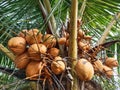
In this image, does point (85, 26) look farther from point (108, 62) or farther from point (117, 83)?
point (117, 83)

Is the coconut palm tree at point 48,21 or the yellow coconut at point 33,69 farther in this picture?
the coconut palm tree at point 48,21

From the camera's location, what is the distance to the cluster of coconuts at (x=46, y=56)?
1.24m

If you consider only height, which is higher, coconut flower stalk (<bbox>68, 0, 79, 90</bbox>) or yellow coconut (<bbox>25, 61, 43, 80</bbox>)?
coconut flower stalk (<bbox>68, 0, 79, 90</bbox>)

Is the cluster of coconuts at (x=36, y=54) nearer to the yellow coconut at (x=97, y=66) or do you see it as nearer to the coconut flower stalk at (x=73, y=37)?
the coconut flower stalk at (x=73, y=37)

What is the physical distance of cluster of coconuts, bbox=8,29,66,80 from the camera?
1256mm

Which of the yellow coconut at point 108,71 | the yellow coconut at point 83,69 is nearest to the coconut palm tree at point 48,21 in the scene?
the yellow coconut at point 108,71

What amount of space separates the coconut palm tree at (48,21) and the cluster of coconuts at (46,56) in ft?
0.15

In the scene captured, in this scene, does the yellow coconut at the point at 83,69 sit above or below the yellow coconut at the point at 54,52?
below

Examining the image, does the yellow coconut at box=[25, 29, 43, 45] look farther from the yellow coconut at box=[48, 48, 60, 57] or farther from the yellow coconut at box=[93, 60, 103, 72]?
the yellow coconut at box=[93, 60, 103, 72]

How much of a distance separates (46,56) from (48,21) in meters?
0.22

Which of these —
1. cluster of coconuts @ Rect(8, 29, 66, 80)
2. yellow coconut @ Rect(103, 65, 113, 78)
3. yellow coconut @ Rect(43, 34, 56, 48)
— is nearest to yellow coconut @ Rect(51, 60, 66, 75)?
cluster of coconuts @ Rect(8, 29, 66, 80)

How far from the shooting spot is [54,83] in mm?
1317

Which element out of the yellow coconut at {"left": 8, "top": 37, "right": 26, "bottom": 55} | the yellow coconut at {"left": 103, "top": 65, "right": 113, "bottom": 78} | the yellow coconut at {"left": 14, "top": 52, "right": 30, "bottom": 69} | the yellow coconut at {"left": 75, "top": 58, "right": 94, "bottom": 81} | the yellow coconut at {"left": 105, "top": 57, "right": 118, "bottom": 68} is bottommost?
the yellow coconut at {"left": 103, "top": 65, "right": 113, "bottom": 78}

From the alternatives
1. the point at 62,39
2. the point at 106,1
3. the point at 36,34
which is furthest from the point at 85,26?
the point at 106,1
